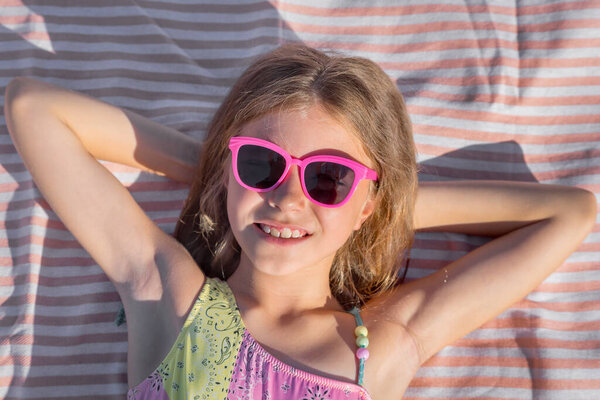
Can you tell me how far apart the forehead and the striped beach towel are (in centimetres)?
84

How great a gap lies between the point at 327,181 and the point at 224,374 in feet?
2.62

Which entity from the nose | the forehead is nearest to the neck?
the nose

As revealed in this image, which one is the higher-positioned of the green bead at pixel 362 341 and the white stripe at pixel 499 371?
the green bead at pixel 362 341

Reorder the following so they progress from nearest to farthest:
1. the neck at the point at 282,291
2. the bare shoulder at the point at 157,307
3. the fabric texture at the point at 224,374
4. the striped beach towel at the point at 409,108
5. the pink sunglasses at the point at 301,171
Answer: the pink sunglasses at the point at 301,171
the fabric texture at the point at 224,374
the bare shoulder at the point at 157,307
the neck at the point at 282,291
the striped beach towel at the point at 409,108

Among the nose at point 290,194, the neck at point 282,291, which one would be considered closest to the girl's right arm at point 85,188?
the neck at point 282,291

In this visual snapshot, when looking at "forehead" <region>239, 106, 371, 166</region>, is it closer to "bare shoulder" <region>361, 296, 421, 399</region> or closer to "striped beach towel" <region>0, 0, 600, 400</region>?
"bare shoulder" <region>361, 296, 421, 399</region>

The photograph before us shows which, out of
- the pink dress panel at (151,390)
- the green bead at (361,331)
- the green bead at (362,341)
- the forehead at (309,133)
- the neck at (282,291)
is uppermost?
the forehead at (309,133)

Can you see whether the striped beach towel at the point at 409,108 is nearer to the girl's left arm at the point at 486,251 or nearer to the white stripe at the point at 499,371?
the white stripe at the point at 499,371

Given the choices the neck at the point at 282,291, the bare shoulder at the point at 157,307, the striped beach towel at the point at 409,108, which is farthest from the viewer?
the striped beach towel at the point at 409,108

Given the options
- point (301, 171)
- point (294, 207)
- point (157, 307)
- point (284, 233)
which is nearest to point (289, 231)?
point (284, 233)

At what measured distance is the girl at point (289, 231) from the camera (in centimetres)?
227

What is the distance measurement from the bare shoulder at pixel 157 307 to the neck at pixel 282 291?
20cm

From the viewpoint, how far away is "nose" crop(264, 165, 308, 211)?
2172 millimetres

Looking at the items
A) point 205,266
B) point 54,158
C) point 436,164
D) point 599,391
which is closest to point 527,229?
point 436,164
